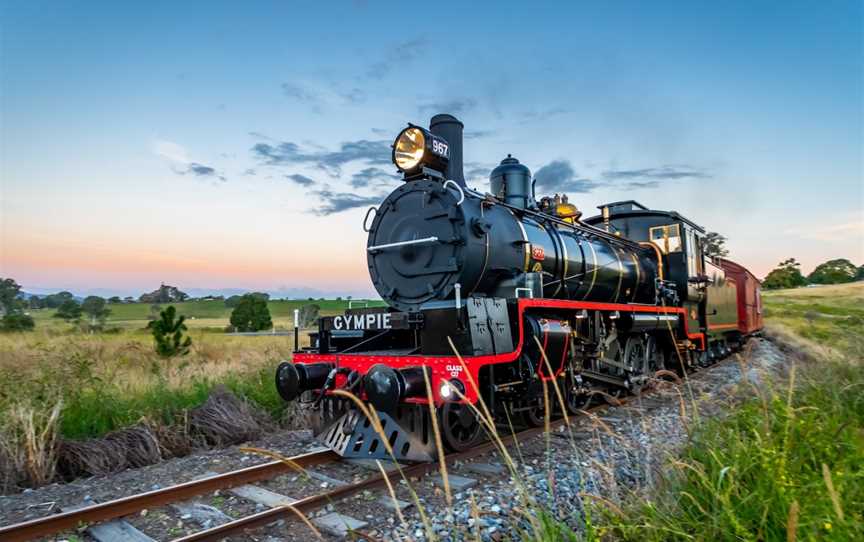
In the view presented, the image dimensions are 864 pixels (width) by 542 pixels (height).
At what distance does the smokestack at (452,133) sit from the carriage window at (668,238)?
630cm

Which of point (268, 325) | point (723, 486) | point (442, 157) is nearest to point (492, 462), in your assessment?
point (723, 486)

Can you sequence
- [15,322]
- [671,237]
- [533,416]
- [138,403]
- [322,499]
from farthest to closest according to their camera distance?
[15,322] → [671,237] → [533,416] → [138,403] → [322,499]

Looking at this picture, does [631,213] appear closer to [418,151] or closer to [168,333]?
[418,151]

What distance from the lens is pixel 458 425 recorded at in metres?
6.20

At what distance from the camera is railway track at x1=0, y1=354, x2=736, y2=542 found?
3986 millimetres

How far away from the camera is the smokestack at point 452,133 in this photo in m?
7.73

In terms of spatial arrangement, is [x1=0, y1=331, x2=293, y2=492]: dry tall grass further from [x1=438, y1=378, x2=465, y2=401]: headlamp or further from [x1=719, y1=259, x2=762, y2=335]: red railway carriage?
[x1=719, y1=259, x2=762, y2=335]: red railway carriage

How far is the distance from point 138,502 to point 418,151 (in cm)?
491

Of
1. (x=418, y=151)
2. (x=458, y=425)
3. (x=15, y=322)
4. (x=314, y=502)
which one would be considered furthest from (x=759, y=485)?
(x=15, y=322)

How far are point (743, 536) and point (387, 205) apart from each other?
5764 mm

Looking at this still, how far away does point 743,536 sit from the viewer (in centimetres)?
262

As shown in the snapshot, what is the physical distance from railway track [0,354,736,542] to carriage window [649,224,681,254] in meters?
7.62

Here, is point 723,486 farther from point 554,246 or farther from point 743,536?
point 554,246

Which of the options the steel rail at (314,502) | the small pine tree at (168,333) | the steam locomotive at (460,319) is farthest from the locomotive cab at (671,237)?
the small pine tree at (168,333)
